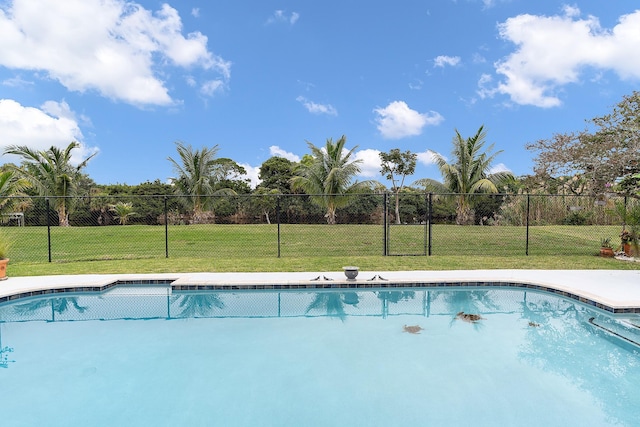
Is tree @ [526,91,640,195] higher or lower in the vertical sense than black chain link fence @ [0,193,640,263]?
higher

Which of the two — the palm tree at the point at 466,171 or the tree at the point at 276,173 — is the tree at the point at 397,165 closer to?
the palm tree at the point at 466,171

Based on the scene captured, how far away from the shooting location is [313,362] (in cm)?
403

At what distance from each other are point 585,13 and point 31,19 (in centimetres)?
1392

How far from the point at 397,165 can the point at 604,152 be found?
15908mm

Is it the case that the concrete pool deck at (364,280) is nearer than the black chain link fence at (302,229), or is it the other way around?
the concrete pool deck at (364,280)

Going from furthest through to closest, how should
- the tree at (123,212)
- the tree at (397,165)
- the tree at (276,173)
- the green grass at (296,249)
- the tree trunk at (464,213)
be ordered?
the tree at (276,173) → the tree at (397,165) → the tree at (123,212) → the tree trunk at (464,213) → the green grass at (296,249)

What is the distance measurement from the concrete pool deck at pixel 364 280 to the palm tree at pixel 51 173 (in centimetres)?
1227

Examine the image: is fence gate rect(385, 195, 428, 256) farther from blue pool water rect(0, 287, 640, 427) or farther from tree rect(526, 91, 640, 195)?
blue pool water rect(0, 287, 640, 427)

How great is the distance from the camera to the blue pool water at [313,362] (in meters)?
3.08

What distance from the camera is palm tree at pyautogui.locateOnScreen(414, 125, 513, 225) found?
18203 millimetres

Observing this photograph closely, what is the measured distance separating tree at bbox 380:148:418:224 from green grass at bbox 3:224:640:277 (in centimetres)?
944

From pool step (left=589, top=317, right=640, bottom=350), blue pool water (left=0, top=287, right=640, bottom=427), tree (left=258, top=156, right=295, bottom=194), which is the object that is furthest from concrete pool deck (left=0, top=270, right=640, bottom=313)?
tree (left=258, top=156, right=295, bottom=194)

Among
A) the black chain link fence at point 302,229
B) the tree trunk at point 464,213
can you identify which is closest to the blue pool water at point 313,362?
the black chain link fence at point 302,229

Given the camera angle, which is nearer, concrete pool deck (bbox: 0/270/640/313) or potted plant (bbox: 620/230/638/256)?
concrete pool deck (bbox: 0/270/640/313)
